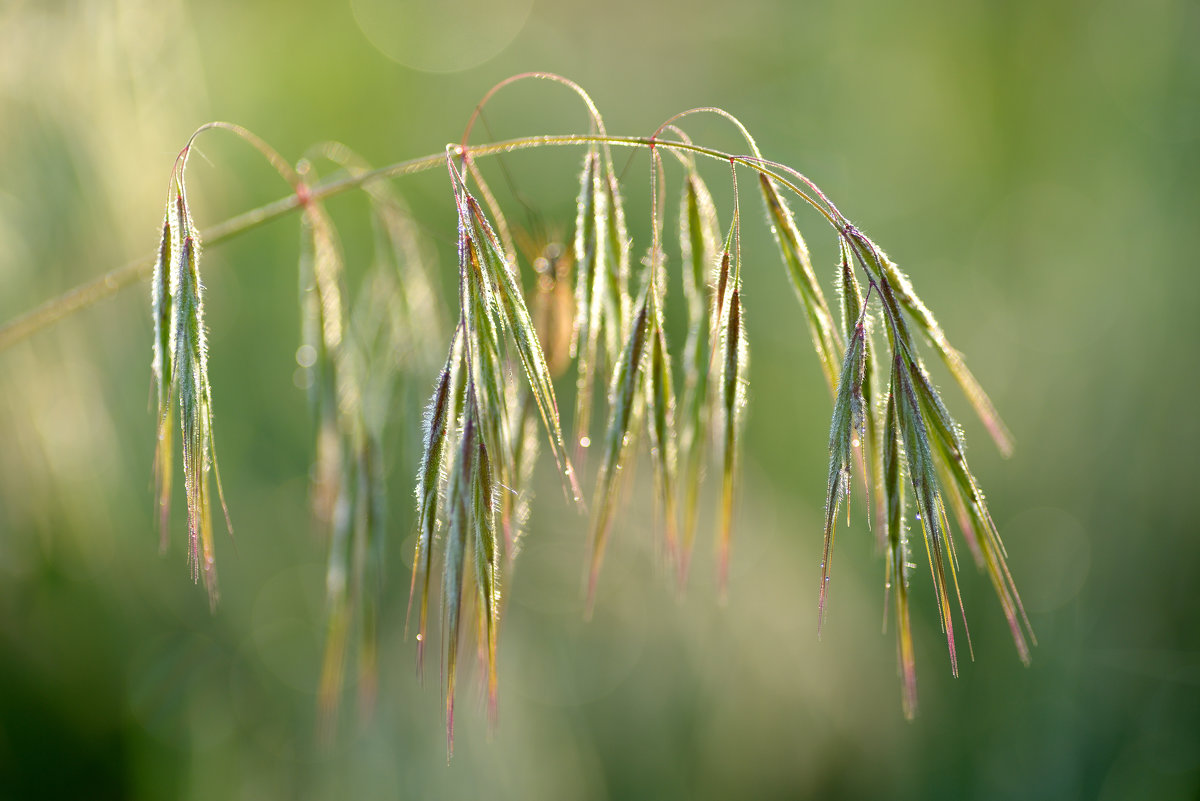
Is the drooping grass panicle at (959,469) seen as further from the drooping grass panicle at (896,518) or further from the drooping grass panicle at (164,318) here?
the drooping grass panicle at (164,318)

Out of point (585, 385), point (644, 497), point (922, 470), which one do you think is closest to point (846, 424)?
point (922, 470)

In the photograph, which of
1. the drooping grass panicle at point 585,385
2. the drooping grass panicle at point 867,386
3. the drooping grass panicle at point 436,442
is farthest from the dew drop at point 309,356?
the drooping grass panicle at point 867,386

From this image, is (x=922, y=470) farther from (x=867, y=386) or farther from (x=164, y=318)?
(x=164, y=318)

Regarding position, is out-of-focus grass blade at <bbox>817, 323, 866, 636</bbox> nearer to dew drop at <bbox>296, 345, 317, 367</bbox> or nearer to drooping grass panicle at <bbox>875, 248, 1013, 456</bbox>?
drooping grass panicle at <bbox>875, 248, 1013, 456</bbox>

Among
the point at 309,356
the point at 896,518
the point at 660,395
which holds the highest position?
the point at 309,356

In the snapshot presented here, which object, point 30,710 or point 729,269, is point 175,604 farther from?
point 729,269

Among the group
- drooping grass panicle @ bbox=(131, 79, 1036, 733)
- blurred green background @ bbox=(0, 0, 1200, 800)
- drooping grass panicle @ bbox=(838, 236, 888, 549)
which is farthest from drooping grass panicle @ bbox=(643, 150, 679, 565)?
blurred green background @ bbox=(0, 0, 1200, 800)
